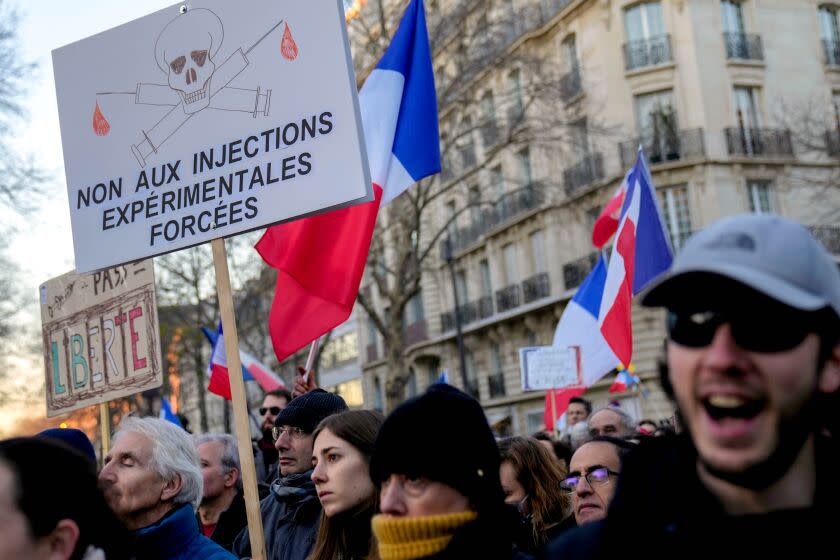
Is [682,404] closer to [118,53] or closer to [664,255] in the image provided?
[118,53]

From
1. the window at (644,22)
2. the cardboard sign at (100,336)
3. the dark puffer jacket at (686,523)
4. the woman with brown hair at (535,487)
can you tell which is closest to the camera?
the dark puffer jacket at (686,523)

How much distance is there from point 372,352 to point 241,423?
4400 cm

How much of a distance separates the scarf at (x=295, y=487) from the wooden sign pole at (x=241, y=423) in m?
0.68

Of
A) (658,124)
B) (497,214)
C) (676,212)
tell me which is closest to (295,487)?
(676,212)

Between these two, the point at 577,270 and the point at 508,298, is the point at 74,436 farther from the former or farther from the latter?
the point at 508,298

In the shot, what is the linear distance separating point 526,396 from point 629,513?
32972 millimetres

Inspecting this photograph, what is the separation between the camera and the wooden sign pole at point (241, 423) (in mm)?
4125

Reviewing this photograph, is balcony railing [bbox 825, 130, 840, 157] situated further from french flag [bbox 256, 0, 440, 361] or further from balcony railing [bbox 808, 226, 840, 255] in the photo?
french flag [bbox 256, 0, 440, 361]

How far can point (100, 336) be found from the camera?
5949 mm

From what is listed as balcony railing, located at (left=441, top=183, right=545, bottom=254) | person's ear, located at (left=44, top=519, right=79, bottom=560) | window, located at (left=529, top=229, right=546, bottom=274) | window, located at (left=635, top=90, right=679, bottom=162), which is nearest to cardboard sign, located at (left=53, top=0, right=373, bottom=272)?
person's ear, located at (left=44, top=519, right=79, bottom=560)

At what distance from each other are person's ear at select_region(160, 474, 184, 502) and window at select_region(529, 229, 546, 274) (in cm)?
2997

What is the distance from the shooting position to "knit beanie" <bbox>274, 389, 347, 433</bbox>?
5.16 m

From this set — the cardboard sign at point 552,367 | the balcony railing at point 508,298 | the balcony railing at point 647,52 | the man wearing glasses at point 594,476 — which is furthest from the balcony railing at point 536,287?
the man wearing glasses at point 594,476

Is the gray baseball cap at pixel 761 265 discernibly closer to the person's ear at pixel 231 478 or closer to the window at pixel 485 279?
the person's ear at pixel 231 478
